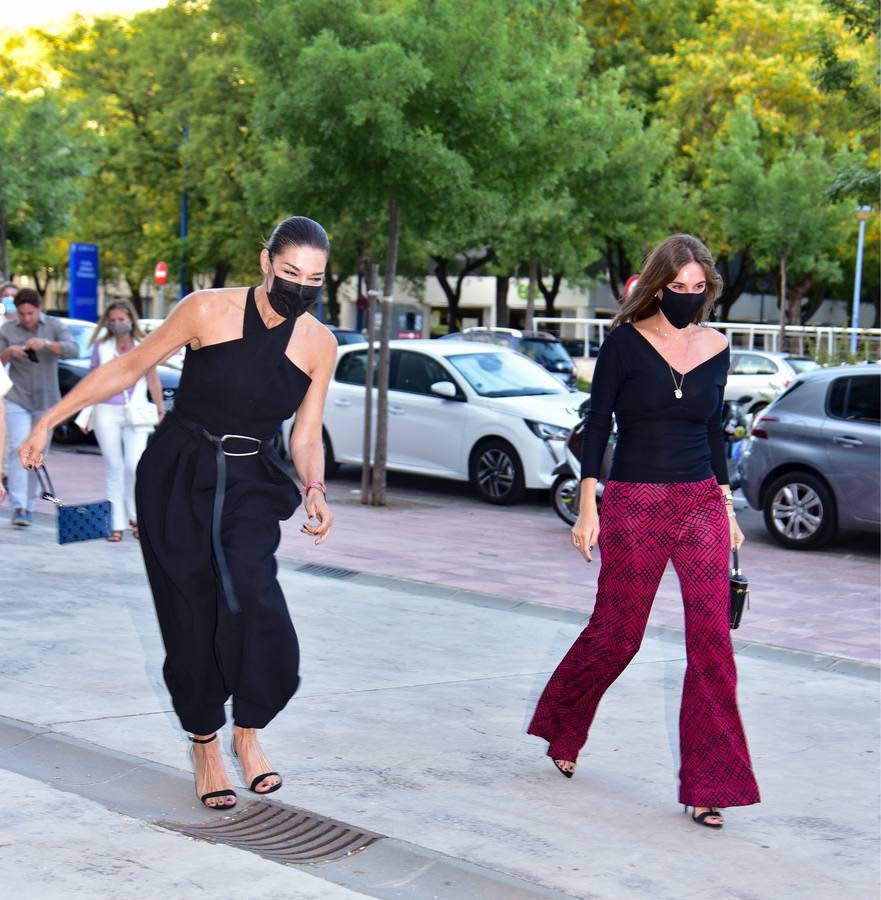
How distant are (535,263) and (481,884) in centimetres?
3746

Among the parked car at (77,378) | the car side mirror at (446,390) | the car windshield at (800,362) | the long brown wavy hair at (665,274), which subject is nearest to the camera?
the long brown wavy hair at (665,274)

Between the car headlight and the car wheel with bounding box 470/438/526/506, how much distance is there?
0.29 metres

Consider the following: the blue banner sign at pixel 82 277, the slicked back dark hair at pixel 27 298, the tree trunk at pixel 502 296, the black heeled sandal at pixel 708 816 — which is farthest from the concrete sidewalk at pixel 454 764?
the tree trunk at pixel 502 296

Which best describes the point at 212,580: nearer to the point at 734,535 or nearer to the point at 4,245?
the point at 734,535

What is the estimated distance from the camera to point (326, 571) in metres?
9.66

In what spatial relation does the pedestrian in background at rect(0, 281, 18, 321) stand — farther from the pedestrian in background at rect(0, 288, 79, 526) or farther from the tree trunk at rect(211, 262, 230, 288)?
the tree trunk at rect(211, 262, 230, 288)

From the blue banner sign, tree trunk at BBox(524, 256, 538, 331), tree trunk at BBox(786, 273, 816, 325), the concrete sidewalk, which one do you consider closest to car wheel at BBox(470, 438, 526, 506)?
the concrete sidewalk

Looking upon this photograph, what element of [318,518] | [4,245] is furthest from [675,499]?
[4,245]

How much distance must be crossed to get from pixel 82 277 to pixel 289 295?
32908 millimetres

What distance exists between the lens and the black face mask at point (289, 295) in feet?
14.3

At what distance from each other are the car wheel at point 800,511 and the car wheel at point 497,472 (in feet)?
9.01

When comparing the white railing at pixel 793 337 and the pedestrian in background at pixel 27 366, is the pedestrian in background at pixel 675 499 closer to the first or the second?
the pedestrian in background at pixel 27 366

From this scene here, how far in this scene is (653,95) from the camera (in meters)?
46.7

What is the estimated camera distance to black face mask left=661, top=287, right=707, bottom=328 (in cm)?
480
